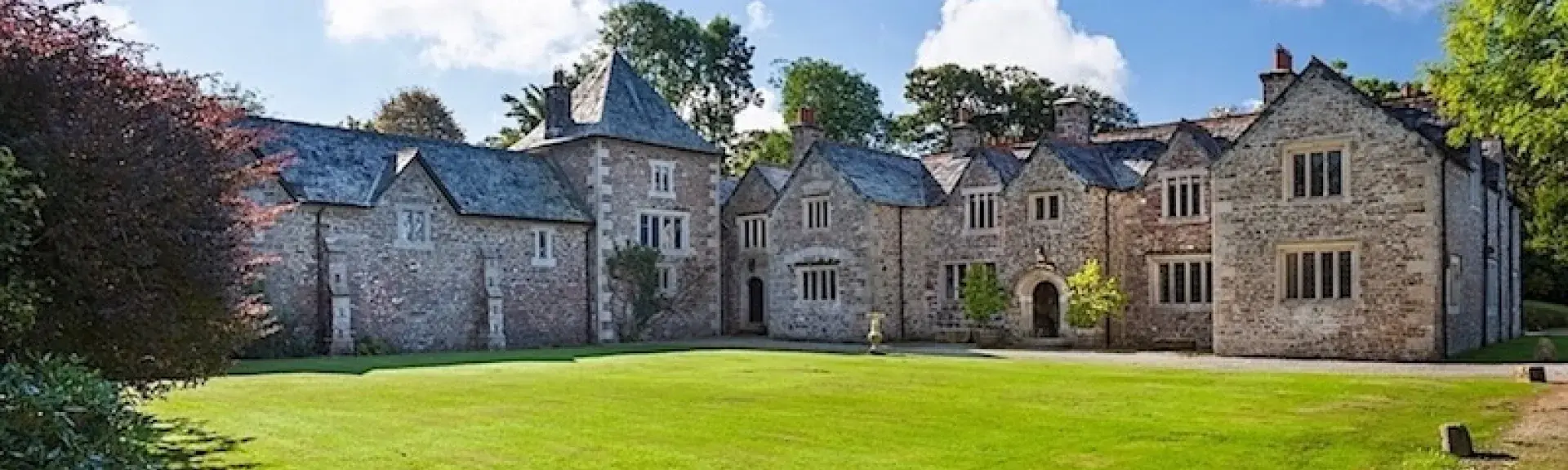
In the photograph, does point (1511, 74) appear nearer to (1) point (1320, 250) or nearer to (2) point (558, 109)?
(1) point (1320, 250)

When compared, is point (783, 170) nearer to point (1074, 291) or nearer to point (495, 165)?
point (495, 165)

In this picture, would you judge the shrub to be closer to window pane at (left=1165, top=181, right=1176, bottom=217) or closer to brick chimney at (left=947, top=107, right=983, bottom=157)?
window pane at (left=1165, top=181, right=1176, bottom=217)

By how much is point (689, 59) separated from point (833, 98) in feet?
25.6

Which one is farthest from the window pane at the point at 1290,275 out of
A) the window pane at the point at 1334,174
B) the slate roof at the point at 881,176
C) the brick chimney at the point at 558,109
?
the brick chimney at the point at 558,109

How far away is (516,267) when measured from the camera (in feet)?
102

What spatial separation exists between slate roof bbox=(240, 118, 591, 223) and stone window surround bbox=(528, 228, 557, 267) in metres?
0.45

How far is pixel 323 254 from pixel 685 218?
11.4m

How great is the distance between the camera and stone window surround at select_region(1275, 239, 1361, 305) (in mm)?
23406

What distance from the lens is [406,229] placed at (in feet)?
93.9

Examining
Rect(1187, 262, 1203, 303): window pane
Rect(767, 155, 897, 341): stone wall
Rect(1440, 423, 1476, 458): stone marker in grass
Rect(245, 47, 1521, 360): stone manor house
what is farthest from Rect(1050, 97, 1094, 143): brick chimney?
Rect(1440, 423, 1476, 458): stone marker in grass

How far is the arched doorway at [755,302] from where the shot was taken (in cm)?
3750

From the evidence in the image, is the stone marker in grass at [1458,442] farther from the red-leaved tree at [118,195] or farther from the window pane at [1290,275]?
the window pane at [1290,275]

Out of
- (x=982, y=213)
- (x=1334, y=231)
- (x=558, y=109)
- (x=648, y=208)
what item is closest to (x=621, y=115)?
(x=558, y=109)

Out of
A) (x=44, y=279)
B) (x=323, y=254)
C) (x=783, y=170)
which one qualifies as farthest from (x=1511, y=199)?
(x=44, y=279)
